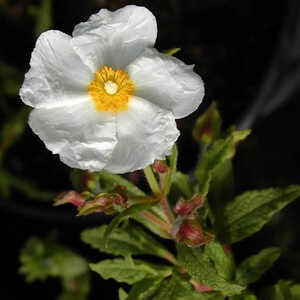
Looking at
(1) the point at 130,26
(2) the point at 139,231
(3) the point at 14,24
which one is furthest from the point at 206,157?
(3) the point at 14,24

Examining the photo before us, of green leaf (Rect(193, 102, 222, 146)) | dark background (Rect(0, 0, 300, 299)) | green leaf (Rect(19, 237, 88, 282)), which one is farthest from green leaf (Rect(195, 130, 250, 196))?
green leaf (Rect(19, 237, 88, 282))

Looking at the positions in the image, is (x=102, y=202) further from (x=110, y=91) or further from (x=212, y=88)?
(x=212, y=88)

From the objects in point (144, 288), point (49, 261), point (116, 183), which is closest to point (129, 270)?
point (144, 288)

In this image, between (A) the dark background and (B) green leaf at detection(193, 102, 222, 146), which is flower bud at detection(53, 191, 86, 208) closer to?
(B) green leaf at detection(193, 102, 222, 146)

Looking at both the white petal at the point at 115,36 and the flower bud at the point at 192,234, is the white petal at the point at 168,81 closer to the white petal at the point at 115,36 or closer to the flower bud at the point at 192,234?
the white petal at the point at 115,36

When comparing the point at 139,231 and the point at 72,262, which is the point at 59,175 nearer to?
the point at 72,262

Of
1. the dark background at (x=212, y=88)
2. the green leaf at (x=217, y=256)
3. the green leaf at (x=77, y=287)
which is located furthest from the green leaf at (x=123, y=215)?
the green leaf at (x=77, y=287)
